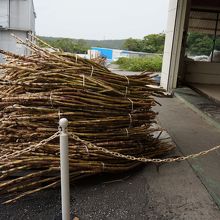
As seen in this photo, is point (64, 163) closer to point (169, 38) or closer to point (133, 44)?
point (169, 38)

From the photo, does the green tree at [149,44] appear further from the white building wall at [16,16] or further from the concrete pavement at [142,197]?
the concrete pavement at [142,197]

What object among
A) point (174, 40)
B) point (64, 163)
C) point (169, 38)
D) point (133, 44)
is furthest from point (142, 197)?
point (133, 44)

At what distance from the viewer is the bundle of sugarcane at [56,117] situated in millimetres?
3018

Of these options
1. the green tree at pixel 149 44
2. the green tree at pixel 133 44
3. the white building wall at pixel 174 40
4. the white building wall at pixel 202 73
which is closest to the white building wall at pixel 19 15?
the white building wall at pixel 174 40

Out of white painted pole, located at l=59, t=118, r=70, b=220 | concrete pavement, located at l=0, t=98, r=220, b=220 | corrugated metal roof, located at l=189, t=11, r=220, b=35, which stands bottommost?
concrete pavement, located at l=0, t=98, r=220, b=220

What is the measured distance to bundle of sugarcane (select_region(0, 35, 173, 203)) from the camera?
→ 3018 mm

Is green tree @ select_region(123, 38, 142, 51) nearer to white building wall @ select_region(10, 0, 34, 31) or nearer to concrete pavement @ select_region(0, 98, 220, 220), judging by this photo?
white building wall @ select_region(10, 0, 34, 31)

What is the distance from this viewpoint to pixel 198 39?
10.6m

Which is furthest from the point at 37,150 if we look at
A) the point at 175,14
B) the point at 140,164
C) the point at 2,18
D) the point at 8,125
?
the point at 2,18

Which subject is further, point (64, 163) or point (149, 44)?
point (149, 44)

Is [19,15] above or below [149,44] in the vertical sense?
above

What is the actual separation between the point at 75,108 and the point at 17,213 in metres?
1.13

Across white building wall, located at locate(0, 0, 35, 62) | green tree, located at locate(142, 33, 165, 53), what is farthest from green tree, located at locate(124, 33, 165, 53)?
white building wall, located at locate(0, 0, 35, 62)

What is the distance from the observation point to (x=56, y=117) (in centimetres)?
311
